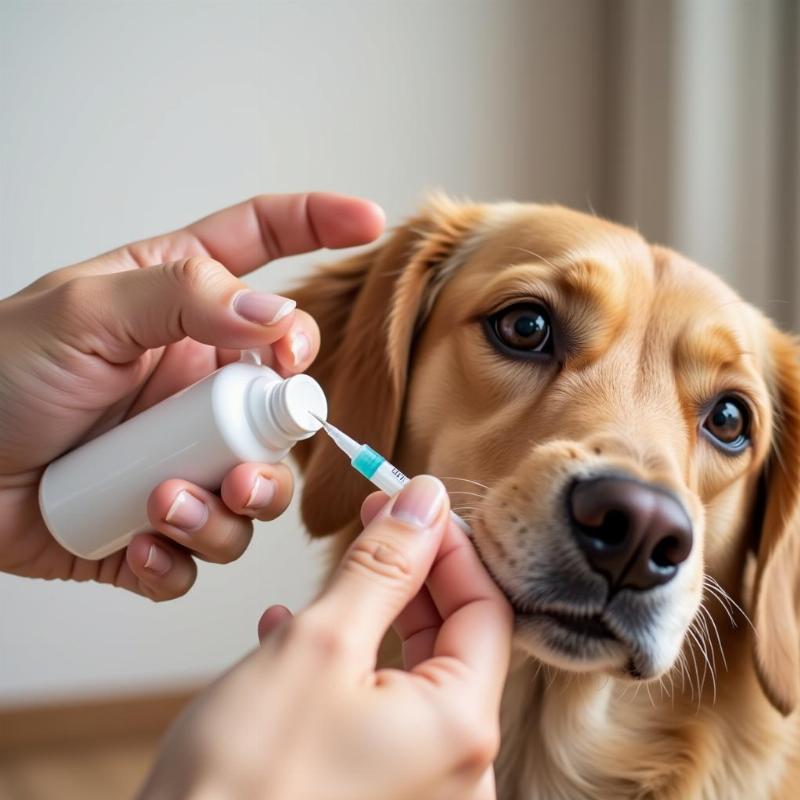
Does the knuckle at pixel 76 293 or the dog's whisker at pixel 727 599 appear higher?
the knuckle at pixel 76 293

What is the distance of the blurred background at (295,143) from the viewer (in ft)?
7.83

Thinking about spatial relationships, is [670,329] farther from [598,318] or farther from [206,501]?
[206,501]

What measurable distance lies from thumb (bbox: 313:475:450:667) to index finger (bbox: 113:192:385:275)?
63 cm

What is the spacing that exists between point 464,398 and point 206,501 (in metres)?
0.44

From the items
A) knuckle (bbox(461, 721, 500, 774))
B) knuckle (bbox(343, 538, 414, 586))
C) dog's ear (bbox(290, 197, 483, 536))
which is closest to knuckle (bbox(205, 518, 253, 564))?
dog's ear (bbox(290, 197, 483, 536))

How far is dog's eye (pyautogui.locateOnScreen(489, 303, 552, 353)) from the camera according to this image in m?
1.36

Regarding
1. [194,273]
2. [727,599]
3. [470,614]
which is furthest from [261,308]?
[727,599]

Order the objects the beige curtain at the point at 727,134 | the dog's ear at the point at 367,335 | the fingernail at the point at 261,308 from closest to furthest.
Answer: the fingernail at the point at 261,308
the dog's ear at the point at 367,335
the beige curtain at the point at 727,134

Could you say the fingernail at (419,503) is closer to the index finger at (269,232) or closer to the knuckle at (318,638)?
the knuckle at (318,638)

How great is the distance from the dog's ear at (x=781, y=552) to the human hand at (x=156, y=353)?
824 mm

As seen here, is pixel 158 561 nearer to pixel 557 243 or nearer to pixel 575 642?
pixel 575 642

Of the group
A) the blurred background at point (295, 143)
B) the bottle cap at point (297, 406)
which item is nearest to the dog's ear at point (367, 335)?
the bottle cap at point (297, 406)

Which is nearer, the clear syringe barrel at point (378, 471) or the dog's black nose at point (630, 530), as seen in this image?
the dog's black nose at point (630, 530)

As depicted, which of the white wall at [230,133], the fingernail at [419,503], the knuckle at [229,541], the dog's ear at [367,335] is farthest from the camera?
the white wall at [230,133]
